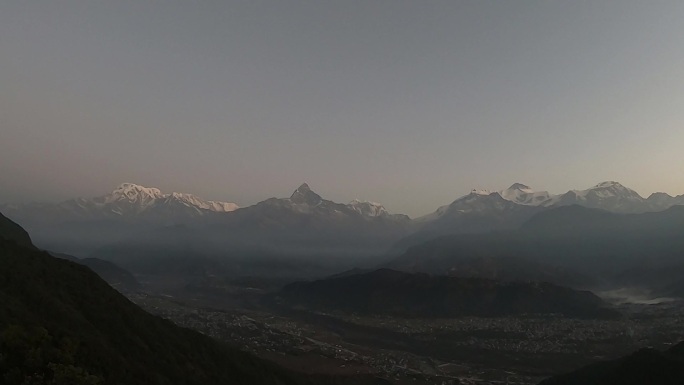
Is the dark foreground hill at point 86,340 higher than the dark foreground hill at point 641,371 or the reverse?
higher

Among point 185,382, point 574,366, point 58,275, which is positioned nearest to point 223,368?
point 185,382

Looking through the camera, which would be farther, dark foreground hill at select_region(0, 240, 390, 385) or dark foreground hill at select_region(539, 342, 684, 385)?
dark foreground hill at select_region(539, 342, 684, 385)

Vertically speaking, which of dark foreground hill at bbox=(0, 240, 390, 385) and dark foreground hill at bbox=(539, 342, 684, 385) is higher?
dark foreground hill at bbox=(0, 240, 390, 385)

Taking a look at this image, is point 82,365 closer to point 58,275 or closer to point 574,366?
point 58,275

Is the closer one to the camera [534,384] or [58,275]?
[58,275]

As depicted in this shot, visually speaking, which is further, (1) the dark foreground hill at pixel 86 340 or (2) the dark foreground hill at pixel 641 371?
(2) the dark foreground hill at pixel 641 371
